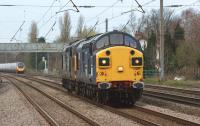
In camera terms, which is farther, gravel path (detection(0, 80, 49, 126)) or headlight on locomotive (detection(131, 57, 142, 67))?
headlight on locomotive (detection(131, 57, 142, 67))

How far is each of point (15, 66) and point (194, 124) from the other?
88.8 m

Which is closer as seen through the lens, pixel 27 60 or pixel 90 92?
pixel 90 92

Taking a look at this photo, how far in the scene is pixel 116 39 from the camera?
21.3 metres

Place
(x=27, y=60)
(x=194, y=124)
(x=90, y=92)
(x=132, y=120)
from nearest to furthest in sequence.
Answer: (x=194, y=124)
(x=132, y=120)
(x=90, y=92)
(x=27, y=60)

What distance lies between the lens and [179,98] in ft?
→ 81.3

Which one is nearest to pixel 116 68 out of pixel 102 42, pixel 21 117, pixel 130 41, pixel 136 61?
pixel 136 61

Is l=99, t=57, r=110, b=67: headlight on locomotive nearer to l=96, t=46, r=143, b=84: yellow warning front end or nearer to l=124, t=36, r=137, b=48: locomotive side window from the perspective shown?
l=96, t=46, r=143, b=84: yellow warning front end

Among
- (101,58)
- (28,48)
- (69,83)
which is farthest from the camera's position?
(28,48)

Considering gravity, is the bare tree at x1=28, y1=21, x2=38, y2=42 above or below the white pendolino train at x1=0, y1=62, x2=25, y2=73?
above

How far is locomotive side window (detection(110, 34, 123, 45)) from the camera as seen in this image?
21203 millimetres

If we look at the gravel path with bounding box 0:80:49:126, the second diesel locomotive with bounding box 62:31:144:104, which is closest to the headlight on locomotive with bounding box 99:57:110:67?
the second diesel locomotive with bounding box 62:31:144:104

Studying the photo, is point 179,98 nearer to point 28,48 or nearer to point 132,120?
point 132,120

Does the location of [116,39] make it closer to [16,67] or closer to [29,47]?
[29,47]

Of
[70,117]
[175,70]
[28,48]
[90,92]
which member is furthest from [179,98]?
[28,48]
